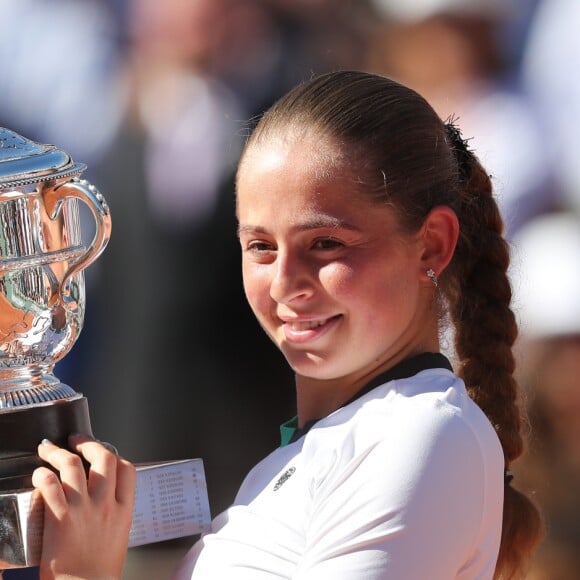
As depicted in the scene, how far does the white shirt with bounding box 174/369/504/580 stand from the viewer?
1.24 metres

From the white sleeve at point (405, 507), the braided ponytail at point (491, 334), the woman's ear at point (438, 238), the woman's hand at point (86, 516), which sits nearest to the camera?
the white sleeve at point (405, 507)

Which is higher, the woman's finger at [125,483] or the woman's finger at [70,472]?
the woman's finger at [70,472]

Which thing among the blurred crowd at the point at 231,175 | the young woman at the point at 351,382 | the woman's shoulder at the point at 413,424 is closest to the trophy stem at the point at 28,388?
the young woman at the point at 351,382

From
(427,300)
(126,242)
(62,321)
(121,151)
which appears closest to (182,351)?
(126,242)

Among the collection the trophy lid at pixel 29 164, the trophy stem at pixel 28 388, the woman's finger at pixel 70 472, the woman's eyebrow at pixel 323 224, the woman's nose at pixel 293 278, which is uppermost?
the trophy lid at pixel 29 164

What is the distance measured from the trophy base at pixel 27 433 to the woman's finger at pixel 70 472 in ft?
0.16

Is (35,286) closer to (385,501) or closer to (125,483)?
(125,483)

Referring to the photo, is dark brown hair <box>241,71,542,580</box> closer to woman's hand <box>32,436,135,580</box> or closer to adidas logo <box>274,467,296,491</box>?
adidas logo <box>274,467,296,491</box>

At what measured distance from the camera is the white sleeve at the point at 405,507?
4.06 ft

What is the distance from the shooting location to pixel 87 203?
1543 millimetres

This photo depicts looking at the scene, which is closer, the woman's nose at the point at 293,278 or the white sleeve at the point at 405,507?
the white sleeve at the point at 405,507

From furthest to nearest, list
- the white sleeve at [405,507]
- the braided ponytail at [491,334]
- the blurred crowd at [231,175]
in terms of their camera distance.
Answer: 1. the blurred crowd at [231,175]
2. the braided ponytail at [491,334]
3. the white sleeve at [405,507]

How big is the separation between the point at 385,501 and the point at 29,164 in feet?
2.16

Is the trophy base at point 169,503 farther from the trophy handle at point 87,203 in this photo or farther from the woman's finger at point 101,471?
the trophy handle at point 87,203
